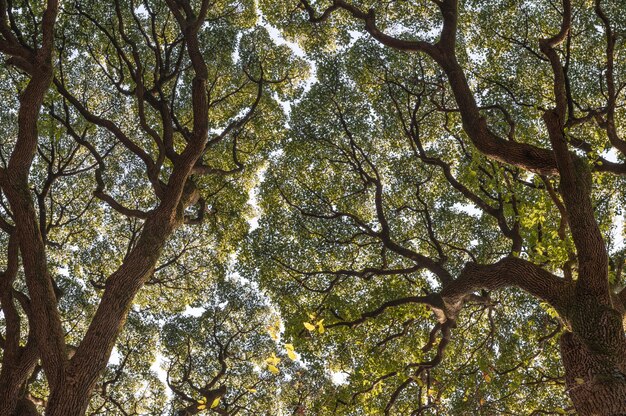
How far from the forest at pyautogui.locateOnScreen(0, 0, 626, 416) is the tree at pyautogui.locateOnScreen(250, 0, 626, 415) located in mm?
60

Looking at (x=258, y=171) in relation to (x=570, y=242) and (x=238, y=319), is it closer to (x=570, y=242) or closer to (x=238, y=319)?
(x=238, y=319)

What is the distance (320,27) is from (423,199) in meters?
5.36

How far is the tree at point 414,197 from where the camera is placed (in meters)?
10.0

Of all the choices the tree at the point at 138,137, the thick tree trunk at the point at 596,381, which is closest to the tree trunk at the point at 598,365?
the thick tree trunk at the point at 596,381

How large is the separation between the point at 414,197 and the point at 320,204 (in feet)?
7.81

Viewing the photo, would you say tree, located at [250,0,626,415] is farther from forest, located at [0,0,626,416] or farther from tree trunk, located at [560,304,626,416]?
tree trunk, located at [560,304,626,416]

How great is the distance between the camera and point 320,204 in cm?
1259

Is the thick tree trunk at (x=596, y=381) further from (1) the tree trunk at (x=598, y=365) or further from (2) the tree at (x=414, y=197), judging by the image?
(2) the tree at (x=414, y=197)

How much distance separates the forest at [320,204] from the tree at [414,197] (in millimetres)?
60

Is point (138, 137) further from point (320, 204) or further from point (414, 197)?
point (414, 197)

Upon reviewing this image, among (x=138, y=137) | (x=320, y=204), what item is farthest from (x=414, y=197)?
(x=138, y=137)

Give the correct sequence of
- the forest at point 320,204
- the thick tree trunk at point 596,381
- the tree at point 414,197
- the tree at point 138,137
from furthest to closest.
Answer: the tree at point 138,137
the tree at point 414,197
the forest at point 320,204
the thick tree trunk at point 596,381

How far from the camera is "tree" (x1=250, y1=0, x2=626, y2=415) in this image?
10.0 meters

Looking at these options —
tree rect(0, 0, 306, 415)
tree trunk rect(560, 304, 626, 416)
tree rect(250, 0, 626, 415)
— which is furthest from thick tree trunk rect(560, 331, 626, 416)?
tree rect(0, 0, 306, 415)
